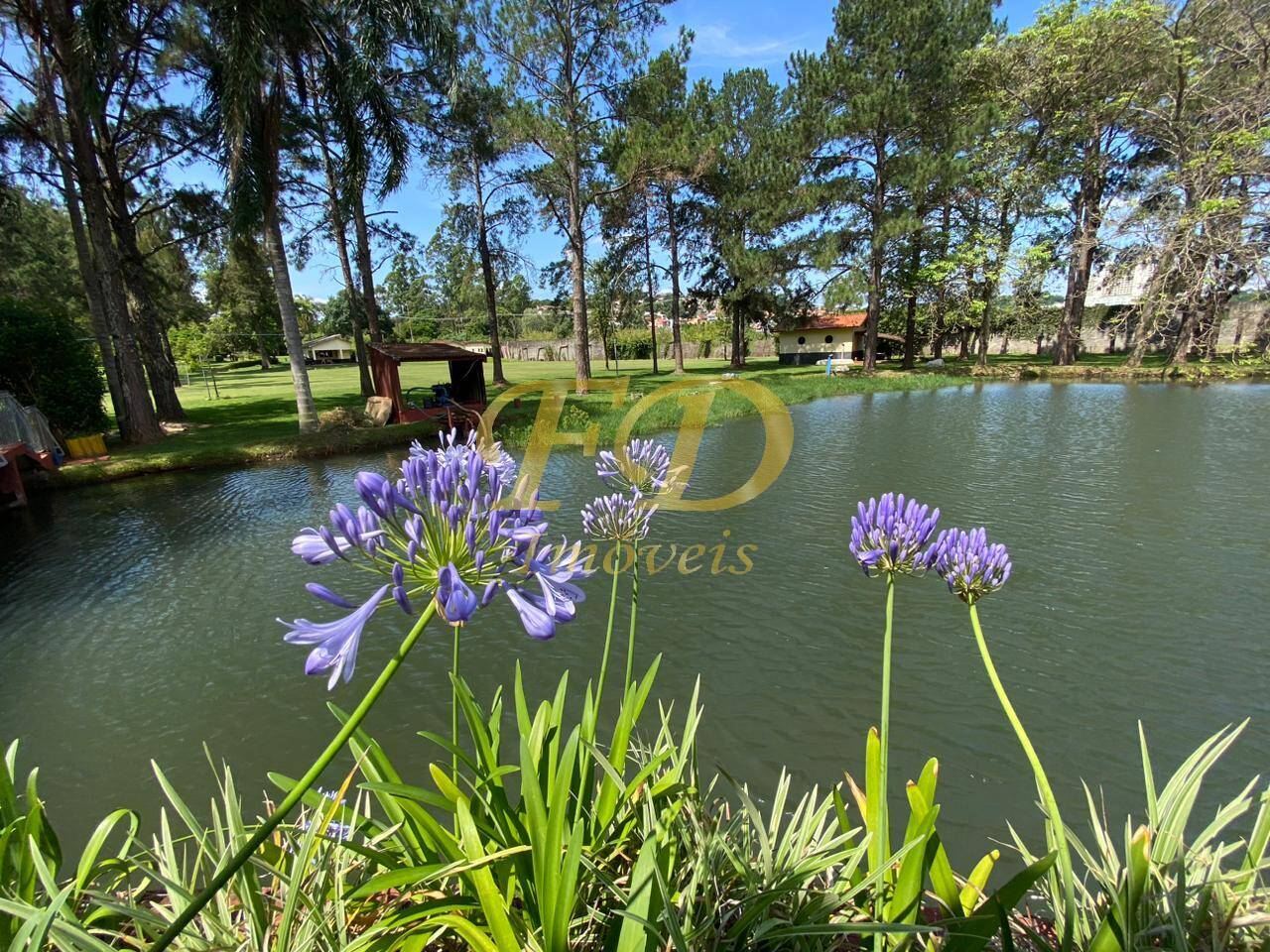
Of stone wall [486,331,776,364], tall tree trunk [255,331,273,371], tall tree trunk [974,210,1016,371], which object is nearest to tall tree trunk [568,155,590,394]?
tall tree trunk [974,210,1016,371]

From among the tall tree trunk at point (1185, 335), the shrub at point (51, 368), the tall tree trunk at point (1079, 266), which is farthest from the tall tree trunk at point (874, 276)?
the shrub at point (51, 368)

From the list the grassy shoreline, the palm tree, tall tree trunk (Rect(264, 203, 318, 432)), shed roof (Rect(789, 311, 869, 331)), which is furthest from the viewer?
shed roof (Rect(789, 311, 869, 331))

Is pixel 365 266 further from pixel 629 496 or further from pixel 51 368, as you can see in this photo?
pixel 629 496

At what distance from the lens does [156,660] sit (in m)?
5.11

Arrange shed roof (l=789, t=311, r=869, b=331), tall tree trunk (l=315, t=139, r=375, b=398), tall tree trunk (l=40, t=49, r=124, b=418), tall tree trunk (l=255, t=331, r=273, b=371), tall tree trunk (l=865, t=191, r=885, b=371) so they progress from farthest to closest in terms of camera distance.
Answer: tall tree trunk (l=255, t=331, r=273, b=371) < shed roof (l=789, t=311, r=869, b=331) < tall tree trunk (l=865, t=191, r=885, b=371) < tall tree trunk (l=315, t=139, r=375, b=398) < tall tree trunk (l=40, t=49, r=124, b=418)

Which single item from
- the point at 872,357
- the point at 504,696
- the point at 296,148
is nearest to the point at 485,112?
the point at 296,148

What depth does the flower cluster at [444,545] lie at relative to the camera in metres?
1.15

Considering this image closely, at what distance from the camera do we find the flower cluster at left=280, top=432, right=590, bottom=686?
45.3 inches

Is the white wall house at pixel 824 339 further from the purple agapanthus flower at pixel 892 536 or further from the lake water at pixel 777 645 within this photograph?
the purple agapanthus flower at pixel 892 536

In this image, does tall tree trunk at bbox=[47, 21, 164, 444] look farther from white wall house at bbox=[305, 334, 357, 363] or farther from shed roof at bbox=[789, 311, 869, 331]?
white wall house at bbox=[305, 334, 357, 363]

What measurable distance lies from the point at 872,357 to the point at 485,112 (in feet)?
68.4

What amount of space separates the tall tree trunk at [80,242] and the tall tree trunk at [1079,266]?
121ft

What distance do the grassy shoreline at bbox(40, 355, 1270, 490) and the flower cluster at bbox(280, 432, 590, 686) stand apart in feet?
41.5

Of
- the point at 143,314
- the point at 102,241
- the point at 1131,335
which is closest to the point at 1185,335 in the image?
the point at 1131,335
